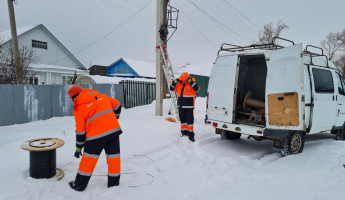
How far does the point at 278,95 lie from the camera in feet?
16.6

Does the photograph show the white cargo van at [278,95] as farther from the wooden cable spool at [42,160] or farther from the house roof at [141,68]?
the house roof at [141,68]

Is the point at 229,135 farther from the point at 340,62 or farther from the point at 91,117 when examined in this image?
the point at 340,62

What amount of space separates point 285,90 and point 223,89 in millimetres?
1364

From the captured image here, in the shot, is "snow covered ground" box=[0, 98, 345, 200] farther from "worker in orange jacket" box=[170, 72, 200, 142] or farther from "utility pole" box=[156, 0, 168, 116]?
"utility pole" box=[156, 0, 168, 116]

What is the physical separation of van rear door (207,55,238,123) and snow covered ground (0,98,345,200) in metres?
0.84

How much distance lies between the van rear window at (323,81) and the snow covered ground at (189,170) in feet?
4.71

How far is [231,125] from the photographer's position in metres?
5.62

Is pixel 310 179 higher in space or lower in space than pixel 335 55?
lower

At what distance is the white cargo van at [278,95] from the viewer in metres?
4.94

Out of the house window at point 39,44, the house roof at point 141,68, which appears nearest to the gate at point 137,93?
the house window at point 39,44

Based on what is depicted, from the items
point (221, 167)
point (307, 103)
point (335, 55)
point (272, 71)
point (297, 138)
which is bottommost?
point (221, 167)

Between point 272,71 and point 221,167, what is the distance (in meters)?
2.23

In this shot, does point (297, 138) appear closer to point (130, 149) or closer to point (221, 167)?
point (221, 167)

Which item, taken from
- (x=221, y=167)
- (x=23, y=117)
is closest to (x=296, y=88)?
(x=221, y=167)
